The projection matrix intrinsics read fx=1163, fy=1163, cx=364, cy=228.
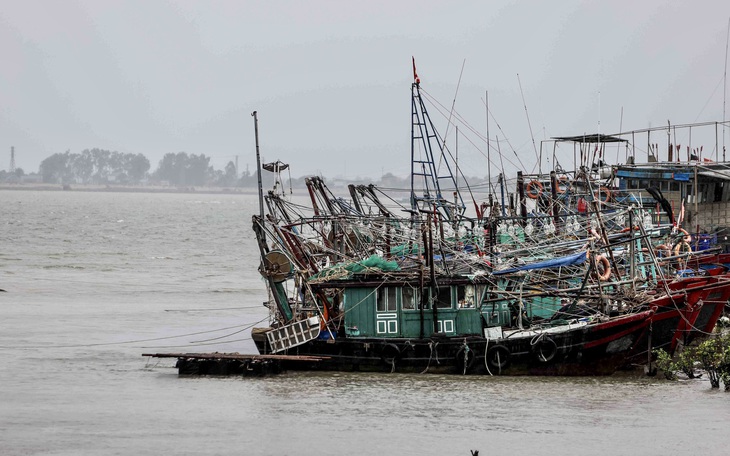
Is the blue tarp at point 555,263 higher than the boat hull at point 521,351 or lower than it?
higher

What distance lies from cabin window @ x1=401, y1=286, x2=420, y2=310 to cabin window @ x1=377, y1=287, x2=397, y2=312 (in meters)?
0.28

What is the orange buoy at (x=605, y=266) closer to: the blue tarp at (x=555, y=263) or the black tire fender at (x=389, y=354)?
the blue tarp at (x=555, y=263)

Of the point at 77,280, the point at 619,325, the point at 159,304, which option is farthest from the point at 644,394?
the point at 77,280

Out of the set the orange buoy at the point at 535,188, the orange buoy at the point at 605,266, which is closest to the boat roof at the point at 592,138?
the orange buoy at the point at 535,188

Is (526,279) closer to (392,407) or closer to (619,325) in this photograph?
(619,325)

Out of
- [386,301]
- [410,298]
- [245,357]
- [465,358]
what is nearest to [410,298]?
[410,298]

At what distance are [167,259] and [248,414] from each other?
64.2 m

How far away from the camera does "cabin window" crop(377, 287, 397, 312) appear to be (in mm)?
33469

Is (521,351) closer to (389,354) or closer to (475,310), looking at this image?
(475,310)

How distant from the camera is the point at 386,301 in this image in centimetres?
3356

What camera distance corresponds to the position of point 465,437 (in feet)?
85.7

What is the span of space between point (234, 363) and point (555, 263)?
9.71 m

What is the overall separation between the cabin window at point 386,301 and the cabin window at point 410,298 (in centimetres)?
28

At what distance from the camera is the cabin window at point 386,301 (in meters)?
33.5
